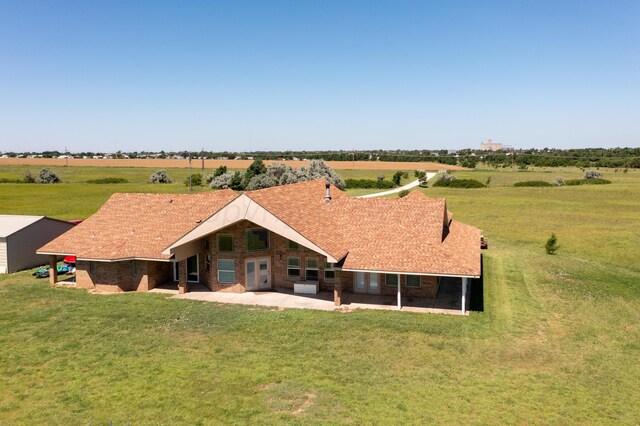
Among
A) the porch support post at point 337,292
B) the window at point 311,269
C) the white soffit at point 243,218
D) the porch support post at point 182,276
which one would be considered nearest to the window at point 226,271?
the porch support post at point 182,276

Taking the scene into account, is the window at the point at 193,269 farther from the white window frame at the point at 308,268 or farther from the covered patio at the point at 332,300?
the white window frame at the point at 308,268

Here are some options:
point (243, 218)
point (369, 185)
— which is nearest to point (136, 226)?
point (243, 218)

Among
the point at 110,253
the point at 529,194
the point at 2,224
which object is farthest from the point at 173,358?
the point at 529,194

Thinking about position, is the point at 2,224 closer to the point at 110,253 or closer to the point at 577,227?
the point at 110,253

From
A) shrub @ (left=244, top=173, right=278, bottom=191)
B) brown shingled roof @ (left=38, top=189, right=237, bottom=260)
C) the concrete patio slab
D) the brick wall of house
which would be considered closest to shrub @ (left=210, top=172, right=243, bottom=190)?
shrub @ (left=244, top=173, right=278, bottom=191)

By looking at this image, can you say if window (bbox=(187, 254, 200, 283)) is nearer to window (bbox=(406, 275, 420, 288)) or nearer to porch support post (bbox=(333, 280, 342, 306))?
porch support post (bbox=(333, 280, 342, 306))
